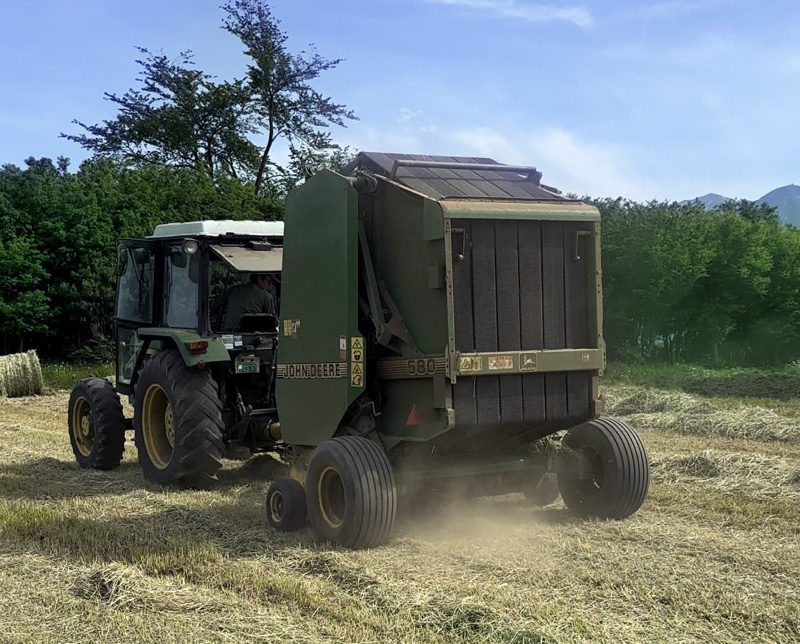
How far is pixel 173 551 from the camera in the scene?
529cm

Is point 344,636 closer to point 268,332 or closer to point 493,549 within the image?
point 493,549

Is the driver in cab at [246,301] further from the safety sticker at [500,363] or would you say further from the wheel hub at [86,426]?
the safety sticker at [500,363]

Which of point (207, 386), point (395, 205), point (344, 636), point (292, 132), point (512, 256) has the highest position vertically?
point (292, 132)

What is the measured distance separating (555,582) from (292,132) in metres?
29.4

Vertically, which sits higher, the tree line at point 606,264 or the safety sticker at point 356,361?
the tree line at point 606,264

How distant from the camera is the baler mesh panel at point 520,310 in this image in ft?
18.3

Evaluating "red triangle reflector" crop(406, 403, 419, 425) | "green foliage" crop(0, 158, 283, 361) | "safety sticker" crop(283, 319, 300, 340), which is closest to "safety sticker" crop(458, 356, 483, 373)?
"red triangle reflector" crop(406, 403, 419, 425)

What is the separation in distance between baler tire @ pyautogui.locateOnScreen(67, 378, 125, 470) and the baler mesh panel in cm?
446

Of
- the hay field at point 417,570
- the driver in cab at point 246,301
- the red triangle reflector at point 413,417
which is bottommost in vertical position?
the hay field at point 417,570

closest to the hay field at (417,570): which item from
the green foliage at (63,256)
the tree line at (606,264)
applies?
the green foliage at (63,256)

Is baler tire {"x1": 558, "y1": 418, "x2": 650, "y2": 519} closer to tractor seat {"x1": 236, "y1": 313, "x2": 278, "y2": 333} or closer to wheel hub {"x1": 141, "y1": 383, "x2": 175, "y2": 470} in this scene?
tractor seat {"x1": 236, "y1": 313, "x2": 278, "y2": 333}

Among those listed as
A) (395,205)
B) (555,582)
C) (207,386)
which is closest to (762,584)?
(555,582)

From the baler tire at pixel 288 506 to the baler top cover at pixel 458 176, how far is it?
2.10m

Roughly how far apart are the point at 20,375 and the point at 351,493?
1319cm
